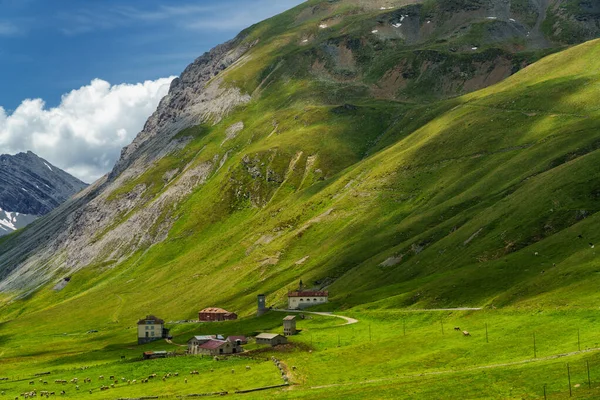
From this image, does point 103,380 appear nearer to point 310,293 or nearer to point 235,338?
point 235,338

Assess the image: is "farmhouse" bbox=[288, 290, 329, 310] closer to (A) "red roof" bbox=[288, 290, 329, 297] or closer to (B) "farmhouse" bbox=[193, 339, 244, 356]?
(A) "red roof" bbox=[288, 290, 329, 297]

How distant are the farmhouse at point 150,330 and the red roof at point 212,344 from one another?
48.1 meters

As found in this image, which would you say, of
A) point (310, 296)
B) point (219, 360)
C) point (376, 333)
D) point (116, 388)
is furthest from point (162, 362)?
point (310, 296)

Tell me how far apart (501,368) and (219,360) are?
196ft

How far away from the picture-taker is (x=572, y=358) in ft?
262

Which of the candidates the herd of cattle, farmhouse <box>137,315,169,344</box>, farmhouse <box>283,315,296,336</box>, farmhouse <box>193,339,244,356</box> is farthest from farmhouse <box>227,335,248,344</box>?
farmhouse <box>137,315,169,344</box>

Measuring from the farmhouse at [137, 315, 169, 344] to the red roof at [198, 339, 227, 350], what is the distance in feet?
158

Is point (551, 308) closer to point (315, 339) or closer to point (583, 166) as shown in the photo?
point (315, 339)

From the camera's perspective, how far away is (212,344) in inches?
5546

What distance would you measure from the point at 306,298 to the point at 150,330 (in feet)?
142

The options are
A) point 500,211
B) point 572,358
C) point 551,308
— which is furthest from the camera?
point 500,211

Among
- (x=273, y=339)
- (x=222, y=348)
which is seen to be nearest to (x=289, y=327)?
(x=273, y=339)

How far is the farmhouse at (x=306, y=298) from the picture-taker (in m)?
186

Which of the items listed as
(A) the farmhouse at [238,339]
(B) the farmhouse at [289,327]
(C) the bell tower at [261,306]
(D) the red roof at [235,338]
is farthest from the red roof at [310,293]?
(D) the red roof at [235,338]
